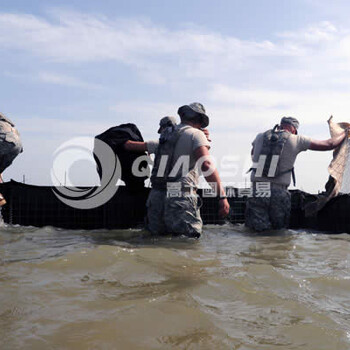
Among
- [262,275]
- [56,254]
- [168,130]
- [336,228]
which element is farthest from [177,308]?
[336,228]

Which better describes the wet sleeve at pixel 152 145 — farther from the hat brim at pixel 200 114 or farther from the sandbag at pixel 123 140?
the hat brim at pixel 200 114

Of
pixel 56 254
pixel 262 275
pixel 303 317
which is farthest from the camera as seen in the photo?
pixel 56 254

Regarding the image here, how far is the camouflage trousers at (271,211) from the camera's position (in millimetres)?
6164

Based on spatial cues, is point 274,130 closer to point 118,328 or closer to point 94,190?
point 94,190

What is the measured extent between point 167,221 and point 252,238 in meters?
1.27

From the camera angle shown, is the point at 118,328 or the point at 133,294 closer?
the point at 118,328

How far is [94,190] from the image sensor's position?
636cm

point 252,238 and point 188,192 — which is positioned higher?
point 188,192

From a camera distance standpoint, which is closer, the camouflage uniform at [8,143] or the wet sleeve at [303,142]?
the wet sleeve at [303,142]

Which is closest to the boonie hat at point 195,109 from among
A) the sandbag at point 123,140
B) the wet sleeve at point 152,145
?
the wet sleeve at point 152,145

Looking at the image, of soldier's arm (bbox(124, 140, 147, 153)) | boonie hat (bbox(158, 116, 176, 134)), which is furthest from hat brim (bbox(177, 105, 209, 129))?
soldier's arm (bbox(124, 140, 147, 153))

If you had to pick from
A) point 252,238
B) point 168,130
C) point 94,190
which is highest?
point 168,130

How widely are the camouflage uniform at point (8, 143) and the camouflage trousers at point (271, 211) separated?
372 cm

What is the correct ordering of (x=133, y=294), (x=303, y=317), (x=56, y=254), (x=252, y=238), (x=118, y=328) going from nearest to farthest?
(x=118, y=328) < (x=303, y=317) < (x=133, y=294) < (x=56, y=254) < (x=252, y=238)
